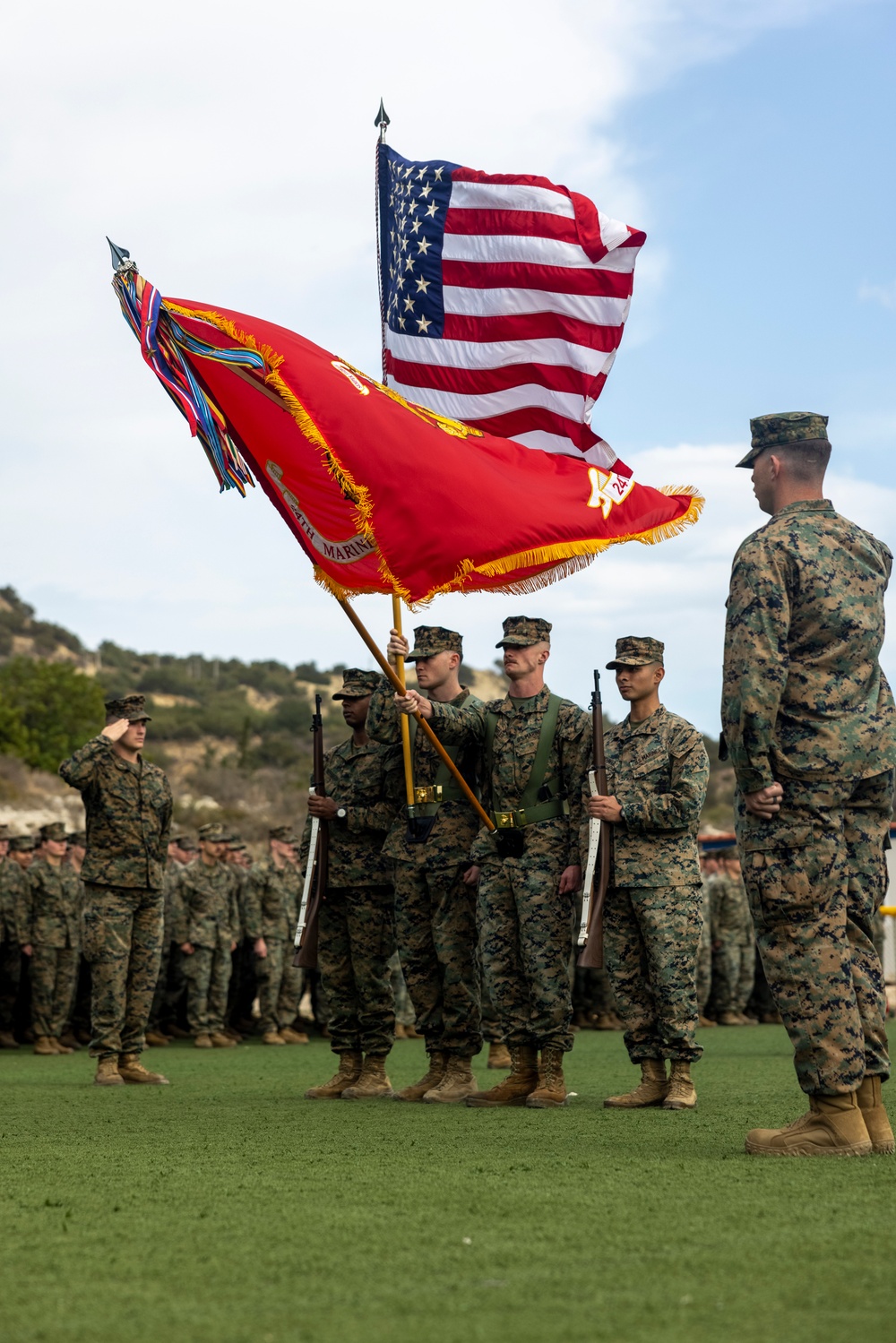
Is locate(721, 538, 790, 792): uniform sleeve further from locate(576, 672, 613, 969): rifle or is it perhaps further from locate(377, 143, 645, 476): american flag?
locate(377, 143, 645, 476): american flag

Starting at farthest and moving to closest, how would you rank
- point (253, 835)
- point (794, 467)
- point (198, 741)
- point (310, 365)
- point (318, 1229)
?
point (198, 741)
point (253, 835)
point (310, 365)
point (794, 467)
point (318, 1229)

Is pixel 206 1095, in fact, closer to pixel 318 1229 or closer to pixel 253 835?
pixel 318 1229

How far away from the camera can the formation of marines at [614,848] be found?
15.8 ft

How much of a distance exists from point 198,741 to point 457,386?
176 ft

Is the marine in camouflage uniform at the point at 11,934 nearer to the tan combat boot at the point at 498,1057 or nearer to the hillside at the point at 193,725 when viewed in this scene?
the tan combat boot at the point at 498,1057

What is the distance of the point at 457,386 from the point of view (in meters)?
8.48

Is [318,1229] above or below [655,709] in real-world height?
below

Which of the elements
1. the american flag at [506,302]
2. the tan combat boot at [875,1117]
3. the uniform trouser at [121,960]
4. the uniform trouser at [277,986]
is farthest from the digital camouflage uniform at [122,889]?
the uniform trouser at [277,986]

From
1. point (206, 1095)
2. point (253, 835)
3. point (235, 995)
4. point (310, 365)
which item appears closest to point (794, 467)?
point (310, 365)

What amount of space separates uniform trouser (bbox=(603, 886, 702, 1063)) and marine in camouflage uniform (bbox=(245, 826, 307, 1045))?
7.53 metres

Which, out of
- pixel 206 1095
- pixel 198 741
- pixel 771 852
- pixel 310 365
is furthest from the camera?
pixel 198 741

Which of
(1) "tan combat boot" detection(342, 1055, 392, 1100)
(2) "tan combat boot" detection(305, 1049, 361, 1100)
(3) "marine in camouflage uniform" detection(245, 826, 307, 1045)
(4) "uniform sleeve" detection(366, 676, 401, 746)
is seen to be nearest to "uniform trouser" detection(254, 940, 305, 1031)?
(3) "marine in camouflage uniform" detection(245, 826, 307, 1045)

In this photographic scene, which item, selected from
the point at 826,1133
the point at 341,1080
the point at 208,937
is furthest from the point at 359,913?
the point at 208,937

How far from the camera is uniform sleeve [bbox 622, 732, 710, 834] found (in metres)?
7.32
